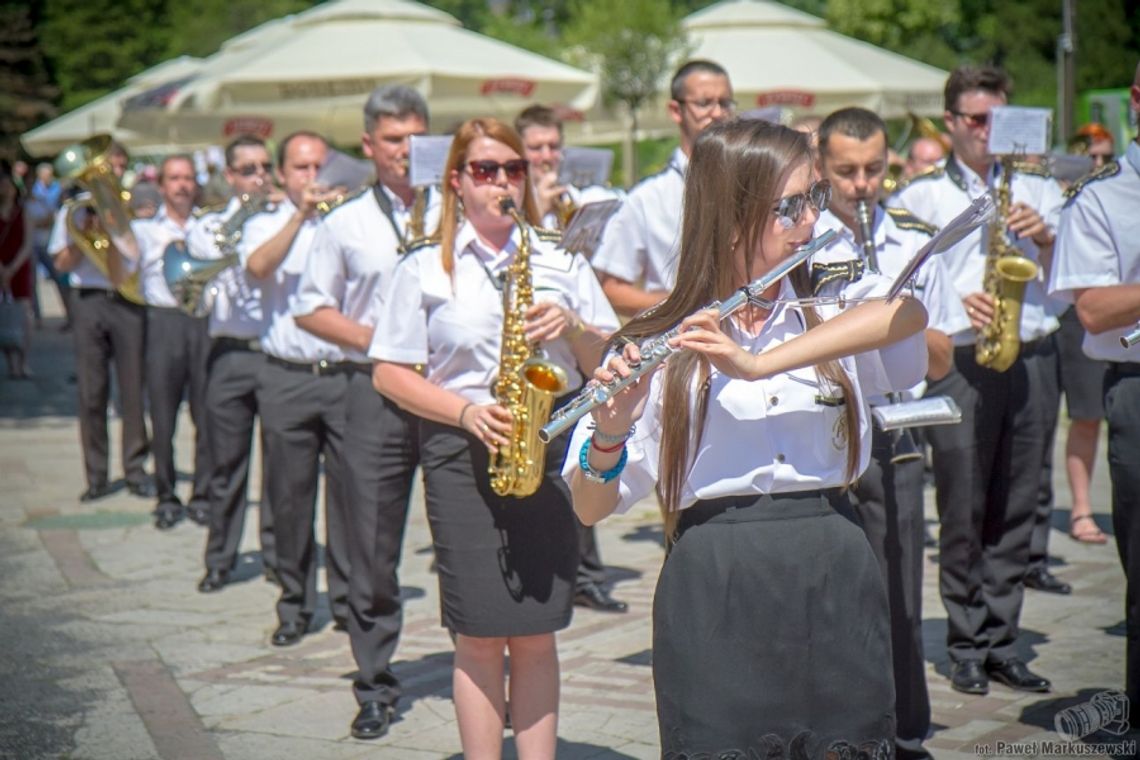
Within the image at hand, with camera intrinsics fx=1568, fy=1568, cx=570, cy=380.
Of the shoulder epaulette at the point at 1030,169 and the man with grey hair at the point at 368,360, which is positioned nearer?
the man with grey hair at the point at 368,360

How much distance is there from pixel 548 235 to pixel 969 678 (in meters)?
2.50


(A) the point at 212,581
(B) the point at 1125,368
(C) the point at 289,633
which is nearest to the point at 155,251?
(A) the point at 212,581

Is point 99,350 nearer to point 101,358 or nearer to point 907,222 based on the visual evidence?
point 101,358

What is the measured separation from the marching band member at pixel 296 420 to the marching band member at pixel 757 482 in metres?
3.87

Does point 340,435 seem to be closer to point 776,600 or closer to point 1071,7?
point 776,600

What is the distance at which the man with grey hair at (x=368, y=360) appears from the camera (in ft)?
20.4

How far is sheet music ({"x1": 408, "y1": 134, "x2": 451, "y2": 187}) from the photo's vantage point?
594cm

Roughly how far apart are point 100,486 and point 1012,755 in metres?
7.95

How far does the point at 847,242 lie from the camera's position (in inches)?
192

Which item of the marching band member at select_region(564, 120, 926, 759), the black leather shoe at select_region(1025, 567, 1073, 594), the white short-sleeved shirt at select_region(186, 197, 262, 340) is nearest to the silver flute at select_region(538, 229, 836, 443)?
the marching band member at select_region(564, 120, 926, 759)

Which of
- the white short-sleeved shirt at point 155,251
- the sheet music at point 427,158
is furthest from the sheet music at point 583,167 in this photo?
the white short-sleeved shirt at point 155,251

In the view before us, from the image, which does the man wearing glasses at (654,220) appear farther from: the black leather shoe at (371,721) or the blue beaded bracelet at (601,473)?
the blue beaded bracelet at (601,473)

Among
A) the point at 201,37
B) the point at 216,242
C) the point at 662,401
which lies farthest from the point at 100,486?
the point at 201,37

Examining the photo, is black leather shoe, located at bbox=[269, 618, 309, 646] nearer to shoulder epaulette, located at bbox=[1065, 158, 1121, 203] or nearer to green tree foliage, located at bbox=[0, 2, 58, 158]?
shoulder epaulette, located at bbox=[1065, 158, 1121, 203]
